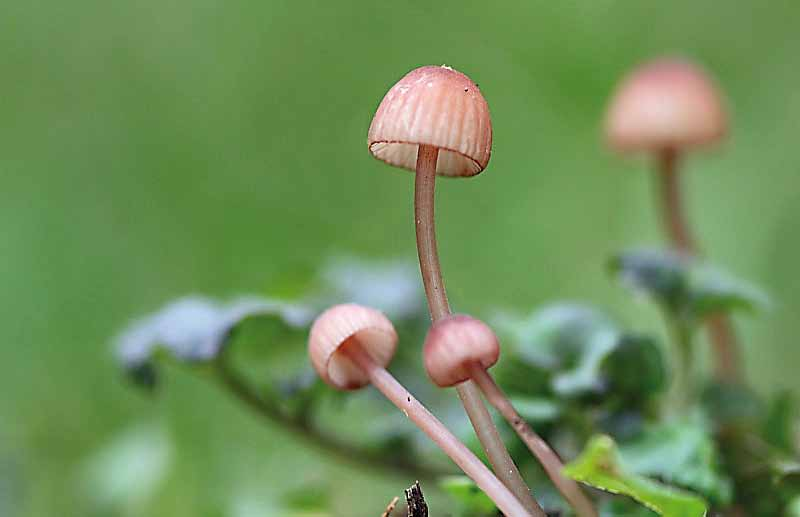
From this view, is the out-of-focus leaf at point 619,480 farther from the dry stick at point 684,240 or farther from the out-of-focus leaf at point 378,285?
the out-of-focus leaf at point 378,285

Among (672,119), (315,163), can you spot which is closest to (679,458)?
(672,119)

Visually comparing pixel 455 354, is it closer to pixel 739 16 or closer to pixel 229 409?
pixel 229 409

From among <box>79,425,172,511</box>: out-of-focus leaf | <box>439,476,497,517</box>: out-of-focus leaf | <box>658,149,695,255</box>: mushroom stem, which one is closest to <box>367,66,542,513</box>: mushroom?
<box>439,476,497,517</box>: out-of-focus leaf

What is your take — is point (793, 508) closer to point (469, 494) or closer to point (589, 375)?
point (589, 375)

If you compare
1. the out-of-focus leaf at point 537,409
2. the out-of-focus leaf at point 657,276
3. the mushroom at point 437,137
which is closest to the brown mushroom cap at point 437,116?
the mushroom at point 437,137

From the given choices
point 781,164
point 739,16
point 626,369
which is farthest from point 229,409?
point 739,16

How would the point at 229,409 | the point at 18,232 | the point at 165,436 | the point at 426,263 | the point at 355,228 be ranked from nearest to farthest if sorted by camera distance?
the point at 426,263 < the point at 165,436 < the point at 229,409 < the point at 18,232 < the point at 355,228
